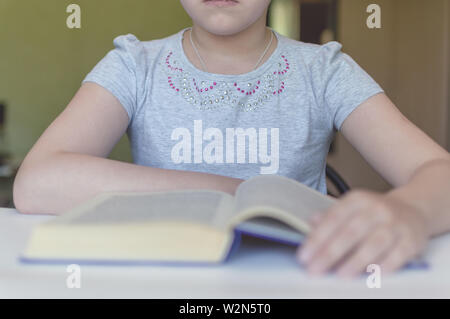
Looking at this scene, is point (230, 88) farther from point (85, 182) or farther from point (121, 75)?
point (85, 182)

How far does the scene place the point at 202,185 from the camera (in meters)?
0.72

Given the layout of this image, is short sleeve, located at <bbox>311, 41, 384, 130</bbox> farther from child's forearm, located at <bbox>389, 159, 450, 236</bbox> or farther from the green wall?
the green wall

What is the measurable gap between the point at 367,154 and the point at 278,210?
533 mm

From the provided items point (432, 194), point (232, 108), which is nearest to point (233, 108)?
point (232, 108)

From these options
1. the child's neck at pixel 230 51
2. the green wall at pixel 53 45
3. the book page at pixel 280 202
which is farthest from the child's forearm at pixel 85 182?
the green wall at pixel 53 45

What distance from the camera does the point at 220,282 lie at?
40 centimetres

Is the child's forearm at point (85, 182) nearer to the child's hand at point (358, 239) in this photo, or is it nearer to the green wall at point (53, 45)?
the child's hand at point (358, 239)

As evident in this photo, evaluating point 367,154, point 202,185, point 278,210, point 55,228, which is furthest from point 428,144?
point 55,228

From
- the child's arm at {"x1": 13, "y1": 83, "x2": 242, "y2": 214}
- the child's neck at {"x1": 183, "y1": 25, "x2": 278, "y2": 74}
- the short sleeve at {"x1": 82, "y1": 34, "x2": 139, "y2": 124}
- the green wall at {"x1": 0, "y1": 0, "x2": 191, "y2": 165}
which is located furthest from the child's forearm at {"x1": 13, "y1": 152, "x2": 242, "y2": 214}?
the green wall at {"x1": 0, "y1": 0, "x2": 191, "y2": 165}

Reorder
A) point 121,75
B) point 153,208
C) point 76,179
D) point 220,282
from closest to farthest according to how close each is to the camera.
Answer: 1. point 220,282
2. point 153,208
3. point 76,179
4. point 121,75

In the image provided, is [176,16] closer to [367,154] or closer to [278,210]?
[367,154]

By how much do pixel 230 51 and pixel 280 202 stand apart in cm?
65

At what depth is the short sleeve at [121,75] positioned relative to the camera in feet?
3.18

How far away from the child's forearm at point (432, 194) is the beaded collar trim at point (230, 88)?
0.40 meters
